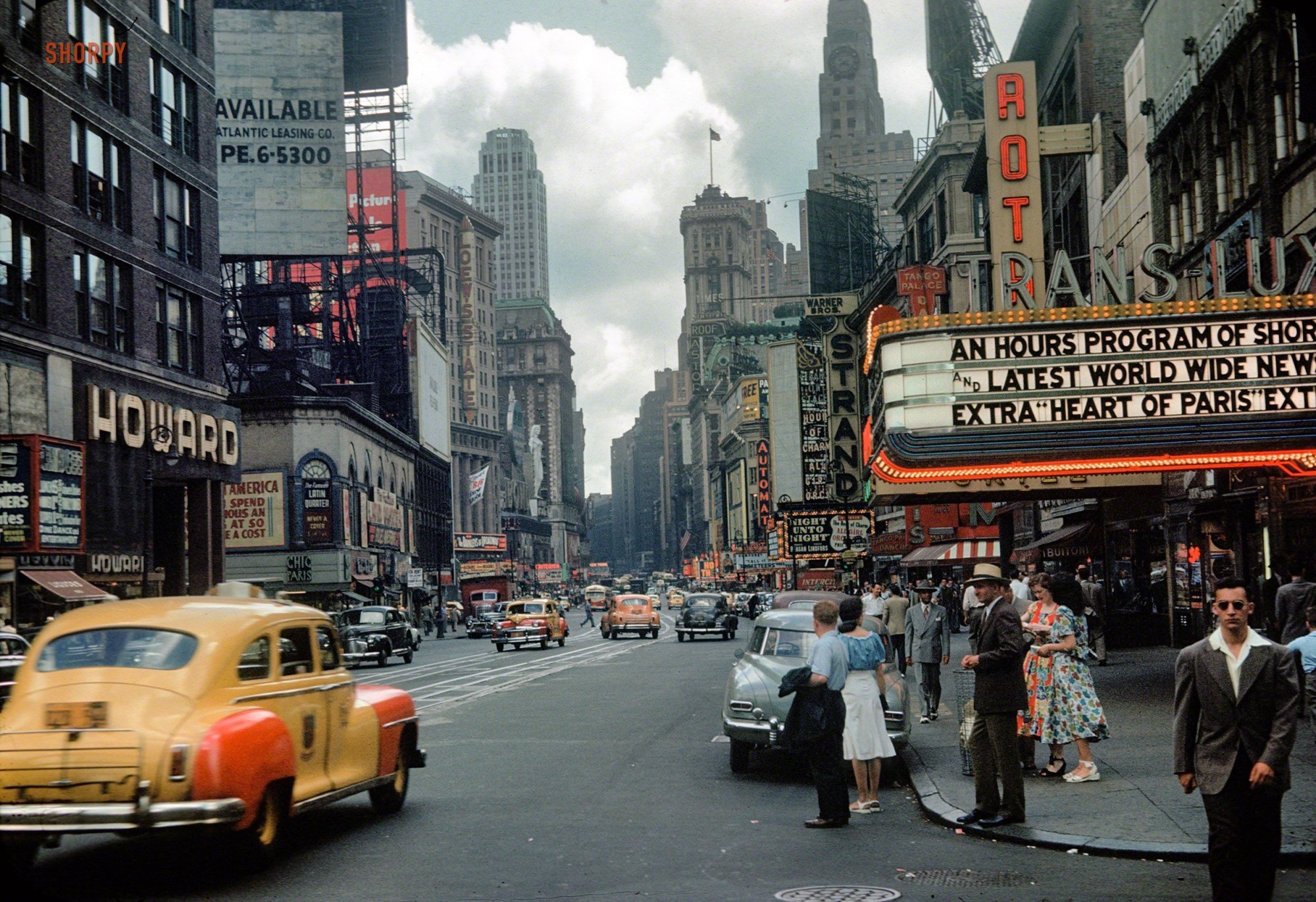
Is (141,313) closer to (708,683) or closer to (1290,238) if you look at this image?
(708,683)

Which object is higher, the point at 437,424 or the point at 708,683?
the point at 437,424

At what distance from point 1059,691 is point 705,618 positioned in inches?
1552

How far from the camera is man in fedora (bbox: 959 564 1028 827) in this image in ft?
35.6

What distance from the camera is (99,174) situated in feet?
119

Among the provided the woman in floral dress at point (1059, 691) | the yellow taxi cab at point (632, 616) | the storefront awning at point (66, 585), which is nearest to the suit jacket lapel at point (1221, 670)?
the woman in floral dress at point (1059, 691)

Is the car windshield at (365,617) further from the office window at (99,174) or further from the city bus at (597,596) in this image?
the city bus at (597,596)

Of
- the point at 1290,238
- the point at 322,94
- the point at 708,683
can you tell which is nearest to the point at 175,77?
the point at 322,94

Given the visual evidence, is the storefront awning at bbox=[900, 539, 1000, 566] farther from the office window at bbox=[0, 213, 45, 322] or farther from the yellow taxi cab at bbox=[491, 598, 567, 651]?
the office window at bbox=[0, 213, 45, 322]

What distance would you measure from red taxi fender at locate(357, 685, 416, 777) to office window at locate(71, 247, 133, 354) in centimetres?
2596

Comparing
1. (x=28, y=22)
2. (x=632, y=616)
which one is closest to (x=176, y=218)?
(x=28, y=22)

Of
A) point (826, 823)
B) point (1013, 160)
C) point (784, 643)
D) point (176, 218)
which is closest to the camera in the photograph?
point (826, 823)

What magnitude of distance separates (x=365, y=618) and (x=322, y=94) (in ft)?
95.5

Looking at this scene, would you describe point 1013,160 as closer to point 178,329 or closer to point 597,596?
point 178,329

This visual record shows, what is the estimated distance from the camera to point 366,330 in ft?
285
